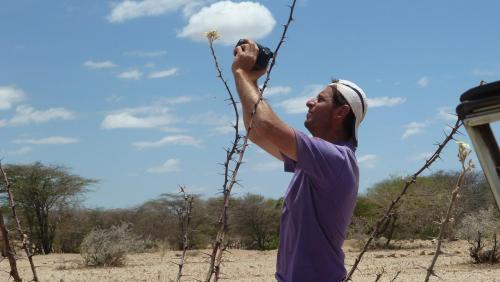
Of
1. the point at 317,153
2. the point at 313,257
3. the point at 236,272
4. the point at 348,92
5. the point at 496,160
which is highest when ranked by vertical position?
the point at 348,92

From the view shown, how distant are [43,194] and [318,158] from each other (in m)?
27.1

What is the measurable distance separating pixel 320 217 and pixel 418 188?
25.1 metres

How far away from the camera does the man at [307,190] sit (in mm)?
1882

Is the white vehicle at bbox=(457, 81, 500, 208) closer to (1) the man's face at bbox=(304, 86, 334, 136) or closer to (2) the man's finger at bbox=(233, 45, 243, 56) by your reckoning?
(2) the man's finger at bbox=(233, 45, 243, 56)

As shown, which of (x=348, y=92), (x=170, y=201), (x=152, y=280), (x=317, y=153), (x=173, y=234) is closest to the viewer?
(x=317, y=153)

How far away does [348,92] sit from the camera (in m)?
2.25

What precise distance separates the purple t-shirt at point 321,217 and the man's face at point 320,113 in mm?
211

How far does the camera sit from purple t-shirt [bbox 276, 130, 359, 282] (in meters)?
1.96

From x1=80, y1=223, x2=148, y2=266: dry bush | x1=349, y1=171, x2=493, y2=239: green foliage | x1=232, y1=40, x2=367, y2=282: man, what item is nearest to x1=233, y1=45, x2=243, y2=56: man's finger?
→ x1=232, y1=40, x2=367, y2=282: man

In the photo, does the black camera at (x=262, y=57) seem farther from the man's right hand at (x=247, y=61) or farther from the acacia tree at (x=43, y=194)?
the acacia tree at (x=43, y=194)

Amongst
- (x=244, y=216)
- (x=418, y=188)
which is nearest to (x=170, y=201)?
(x=244, y=216)

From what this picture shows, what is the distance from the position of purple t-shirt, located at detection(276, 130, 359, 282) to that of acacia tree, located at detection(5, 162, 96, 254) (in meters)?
25.1

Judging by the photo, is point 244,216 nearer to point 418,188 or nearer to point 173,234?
point 173,234

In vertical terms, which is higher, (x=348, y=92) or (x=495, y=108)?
(x=348, y=92)
